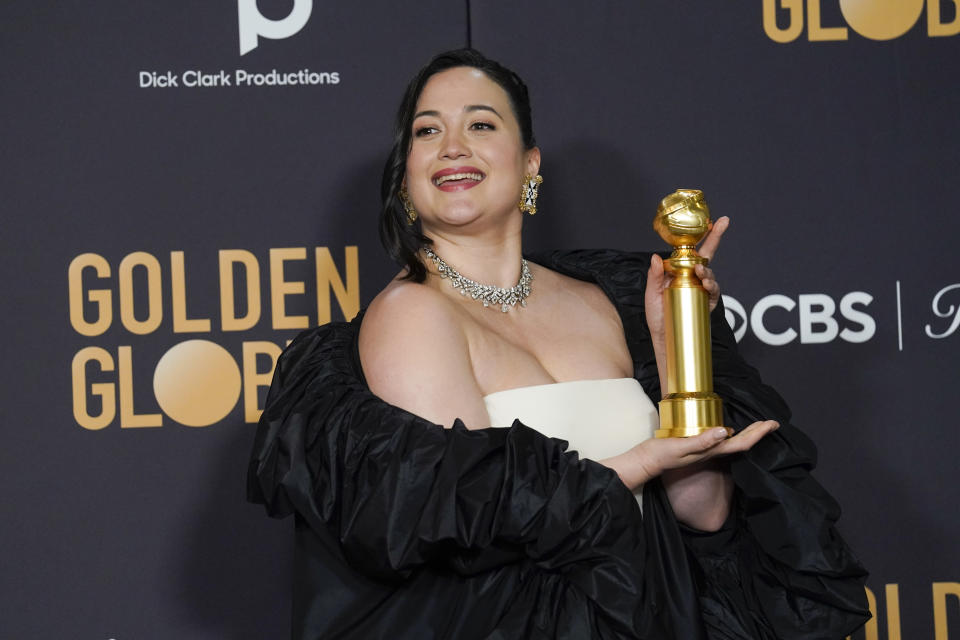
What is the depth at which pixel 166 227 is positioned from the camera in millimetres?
2805

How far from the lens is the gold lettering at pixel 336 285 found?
2838 millimetres

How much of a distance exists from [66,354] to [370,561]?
4.38 feet

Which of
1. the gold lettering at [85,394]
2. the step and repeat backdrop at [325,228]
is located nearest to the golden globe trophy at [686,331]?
the step and repeat backdrop at [325,228]

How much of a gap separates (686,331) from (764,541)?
0.41 m

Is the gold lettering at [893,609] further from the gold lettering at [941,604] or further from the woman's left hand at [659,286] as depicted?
the woman's left hand at [659,286]

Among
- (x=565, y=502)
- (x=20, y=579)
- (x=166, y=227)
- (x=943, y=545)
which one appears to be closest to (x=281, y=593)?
(x=20, y=579)

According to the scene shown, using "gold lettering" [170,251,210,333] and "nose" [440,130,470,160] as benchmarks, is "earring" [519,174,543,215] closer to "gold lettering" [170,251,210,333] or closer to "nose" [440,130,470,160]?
"nose" [440,130,470,160]

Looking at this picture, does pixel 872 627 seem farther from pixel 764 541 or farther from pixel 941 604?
pixel 764 541

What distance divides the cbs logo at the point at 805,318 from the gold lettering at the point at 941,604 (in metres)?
0.63

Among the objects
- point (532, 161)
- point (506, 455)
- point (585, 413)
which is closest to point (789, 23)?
point (532, 161)

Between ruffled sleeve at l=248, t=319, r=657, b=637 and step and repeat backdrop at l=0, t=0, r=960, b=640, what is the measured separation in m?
1.06

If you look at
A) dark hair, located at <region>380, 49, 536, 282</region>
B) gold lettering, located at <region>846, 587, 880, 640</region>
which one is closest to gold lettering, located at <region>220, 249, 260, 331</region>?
dark hair, located at <region>380, 49, 536, 282</region>

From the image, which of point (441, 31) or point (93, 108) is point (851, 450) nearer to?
point (441, 31)

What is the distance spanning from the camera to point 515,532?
1.71m
